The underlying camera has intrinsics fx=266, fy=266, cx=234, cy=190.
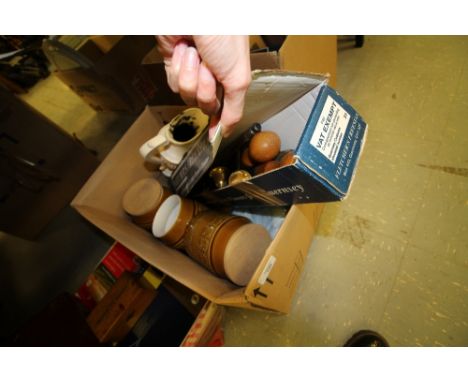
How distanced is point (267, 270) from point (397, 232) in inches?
25.1

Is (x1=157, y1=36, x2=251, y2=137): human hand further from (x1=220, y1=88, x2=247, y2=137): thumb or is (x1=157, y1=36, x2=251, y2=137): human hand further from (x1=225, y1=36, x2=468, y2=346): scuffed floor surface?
(x1=225, y1=36, x2=468, y2=346): scuffed floor surface

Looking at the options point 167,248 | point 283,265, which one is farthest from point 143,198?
point 283,265

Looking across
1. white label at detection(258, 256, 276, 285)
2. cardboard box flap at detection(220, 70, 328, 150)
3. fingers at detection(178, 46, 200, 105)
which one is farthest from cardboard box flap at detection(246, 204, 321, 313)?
fingers at detection(178, 46, 200, 105)

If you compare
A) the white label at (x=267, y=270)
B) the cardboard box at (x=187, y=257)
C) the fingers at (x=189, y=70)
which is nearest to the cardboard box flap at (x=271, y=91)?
the cardboard box at (x=187, y=257)

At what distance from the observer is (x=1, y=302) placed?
1409 millimetres

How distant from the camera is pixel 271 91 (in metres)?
0.67

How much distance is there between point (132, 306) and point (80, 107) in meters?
1.83

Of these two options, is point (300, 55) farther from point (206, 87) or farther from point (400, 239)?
point (400, 239)

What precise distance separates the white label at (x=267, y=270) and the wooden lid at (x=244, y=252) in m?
0.11

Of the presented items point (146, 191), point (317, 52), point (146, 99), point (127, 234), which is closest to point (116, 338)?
point (127, 234)

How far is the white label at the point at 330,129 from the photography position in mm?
527

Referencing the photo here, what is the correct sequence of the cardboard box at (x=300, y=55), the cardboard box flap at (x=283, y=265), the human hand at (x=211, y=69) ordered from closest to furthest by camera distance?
the human hand at (x=211, y=69) → the cardboard box flap at (x=283, y=265) → the cardboard box at (x=300, y=55)

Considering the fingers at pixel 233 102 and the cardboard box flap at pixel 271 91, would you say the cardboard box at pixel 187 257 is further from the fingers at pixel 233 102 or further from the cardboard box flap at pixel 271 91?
the fingers at pixel 233 102

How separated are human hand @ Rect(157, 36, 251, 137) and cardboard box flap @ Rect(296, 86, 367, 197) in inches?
6.8
